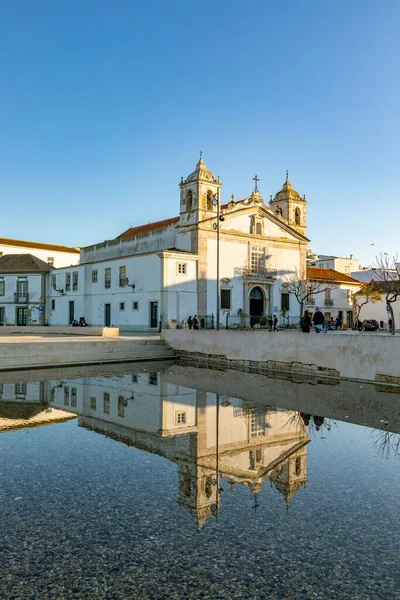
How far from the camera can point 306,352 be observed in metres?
17.5

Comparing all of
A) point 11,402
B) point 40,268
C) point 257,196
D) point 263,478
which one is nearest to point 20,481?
point 263,478

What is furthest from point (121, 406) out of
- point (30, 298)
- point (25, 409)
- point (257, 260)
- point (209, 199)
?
point (30, 298)

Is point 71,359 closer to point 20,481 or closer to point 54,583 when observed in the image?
point 20,481

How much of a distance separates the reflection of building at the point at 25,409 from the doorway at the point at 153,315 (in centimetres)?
1851

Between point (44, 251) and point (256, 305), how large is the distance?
3477cm

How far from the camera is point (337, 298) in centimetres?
4841

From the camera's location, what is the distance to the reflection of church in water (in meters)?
6.36

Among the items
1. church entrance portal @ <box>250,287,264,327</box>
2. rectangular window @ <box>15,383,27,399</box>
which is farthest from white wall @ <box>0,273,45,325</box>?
rectangular window @ <box>15,383,27,399</box>

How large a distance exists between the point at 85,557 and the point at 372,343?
41.2 ft

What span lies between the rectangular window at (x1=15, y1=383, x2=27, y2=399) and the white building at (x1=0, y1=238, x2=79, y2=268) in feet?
151

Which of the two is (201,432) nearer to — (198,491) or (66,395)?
(198,491)

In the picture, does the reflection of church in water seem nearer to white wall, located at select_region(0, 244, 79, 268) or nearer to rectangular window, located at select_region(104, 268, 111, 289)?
rectangular window, located at select_region(104, 268, 111, 289)

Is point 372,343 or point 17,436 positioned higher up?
point 372,343

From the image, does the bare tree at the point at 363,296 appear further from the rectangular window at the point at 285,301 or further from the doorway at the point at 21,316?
the doorway at the point at 21,316
